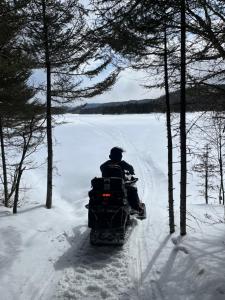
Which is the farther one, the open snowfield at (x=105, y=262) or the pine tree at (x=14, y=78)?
the pine tree at (x=14, y=78)

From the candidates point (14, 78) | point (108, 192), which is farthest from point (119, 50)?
point (14, 78)

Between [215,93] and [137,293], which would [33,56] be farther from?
[137,293]

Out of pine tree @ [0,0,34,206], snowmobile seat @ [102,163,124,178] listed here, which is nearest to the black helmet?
snowmobile seat @ [102,163,124,178]

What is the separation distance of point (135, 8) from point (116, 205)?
4.79m

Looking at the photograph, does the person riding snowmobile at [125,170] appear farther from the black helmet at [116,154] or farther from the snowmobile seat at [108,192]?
the snowmobile seat at [108,192]

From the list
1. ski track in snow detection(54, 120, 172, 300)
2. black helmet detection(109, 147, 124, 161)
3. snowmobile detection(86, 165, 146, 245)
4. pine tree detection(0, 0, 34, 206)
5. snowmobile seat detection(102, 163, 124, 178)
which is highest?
pine tree detection(0, 0, 34, 206)

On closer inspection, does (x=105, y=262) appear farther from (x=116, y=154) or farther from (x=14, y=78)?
(x=14, y=78)

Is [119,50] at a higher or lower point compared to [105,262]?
higher

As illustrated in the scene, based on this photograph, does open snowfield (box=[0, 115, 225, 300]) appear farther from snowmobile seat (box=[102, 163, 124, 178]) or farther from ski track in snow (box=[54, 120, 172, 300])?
snowmobile seat (box=[102, 163, 124, 178])

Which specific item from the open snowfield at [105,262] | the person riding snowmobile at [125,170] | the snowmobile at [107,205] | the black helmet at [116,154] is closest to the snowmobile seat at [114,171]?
the person riding snowmobile at [125,170]

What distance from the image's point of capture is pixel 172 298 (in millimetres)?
6602

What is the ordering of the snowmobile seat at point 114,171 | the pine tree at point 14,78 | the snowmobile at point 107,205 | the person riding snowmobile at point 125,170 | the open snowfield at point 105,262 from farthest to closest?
the pine tree at point 14,78, the person riding snowmobile at point 125,170, the snowmobile seat at point 114,171, the snowmobile at point 107,205, the open snowfield at point 105,262

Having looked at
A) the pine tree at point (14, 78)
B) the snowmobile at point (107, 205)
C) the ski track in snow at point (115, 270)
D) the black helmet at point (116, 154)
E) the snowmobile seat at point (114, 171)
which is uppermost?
the pine tree at point (14, 78)

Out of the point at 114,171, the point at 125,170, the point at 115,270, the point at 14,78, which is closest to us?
the point at 115,270
